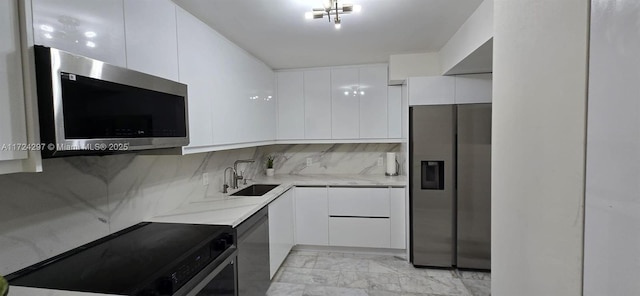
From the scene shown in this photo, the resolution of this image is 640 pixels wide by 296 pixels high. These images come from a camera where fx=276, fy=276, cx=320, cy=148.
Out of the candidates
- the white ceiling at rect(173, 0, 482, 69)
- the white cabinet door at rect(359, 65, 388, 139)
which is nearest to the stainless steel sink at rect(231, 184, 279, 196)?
the white cabinet door at rect(359, 65, 388, 139)

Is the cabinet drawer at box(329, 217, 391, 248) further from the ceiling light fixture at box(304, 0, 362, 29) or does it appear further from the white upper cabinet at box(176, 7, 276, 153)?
the ceiling light fixture at box(304, 0, 362, 29)

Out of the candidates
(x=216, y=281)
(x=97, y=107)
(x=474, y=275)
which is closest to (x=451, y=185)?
(x=474, y=275)

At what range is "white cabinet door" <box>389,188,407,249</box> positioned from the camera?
3.02 metres

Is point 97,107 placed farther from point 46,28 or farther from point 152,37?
point 152,37

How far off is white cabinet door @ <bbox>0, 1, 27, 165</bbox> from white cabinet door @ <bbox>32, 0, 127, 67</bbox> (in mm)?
68

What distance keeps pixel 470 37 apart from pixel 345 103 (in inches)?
62.7

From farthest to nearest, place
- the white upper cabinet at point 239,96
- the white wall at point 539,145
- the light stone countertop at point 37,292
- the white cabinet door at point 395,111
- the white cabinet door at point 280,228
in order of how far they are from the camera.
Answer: the white cabinet door at point 395,111 < the white cabinet door at point 280,228 < the white upper cabinet at point 239,96 < the light stone countertop at point 37,292 < the white wall at point 539,145

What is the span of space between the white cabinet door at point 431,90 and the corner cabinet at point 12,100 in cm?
272

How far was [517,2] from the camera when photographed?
2.62ft

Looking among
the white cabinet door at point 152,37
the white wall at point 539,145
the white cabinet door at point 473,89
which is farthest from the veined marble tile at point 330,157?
the white wall at point 539,145

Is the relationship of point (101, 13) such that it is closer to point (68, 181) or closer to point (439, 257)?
point (68, 181)

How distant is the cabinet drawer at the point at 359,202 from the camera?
3045mm

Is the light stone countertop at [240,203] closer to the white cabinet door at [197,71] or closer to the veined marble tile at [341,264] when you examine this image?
the white cabinet door at [197,71]

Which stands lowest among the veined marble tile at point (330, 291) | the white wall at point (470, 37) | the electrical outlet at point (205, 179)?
the veined marble tile at point (330, 291)
